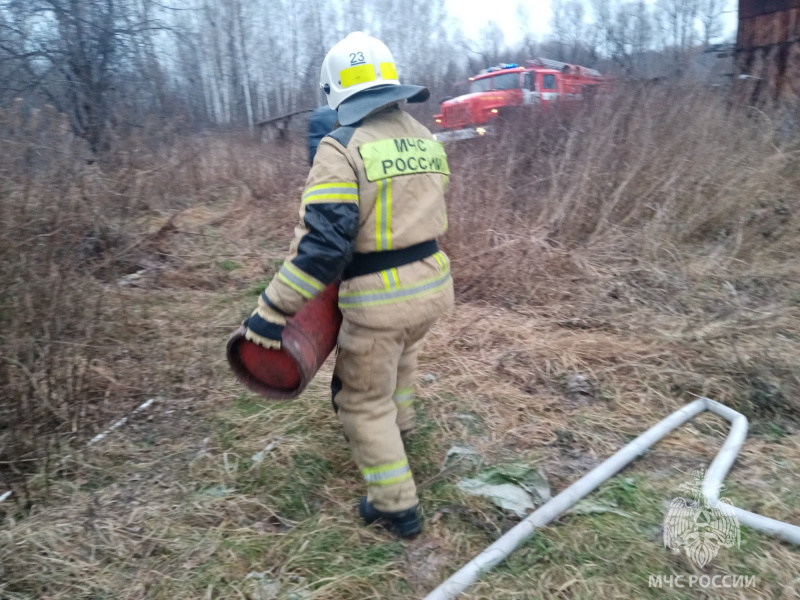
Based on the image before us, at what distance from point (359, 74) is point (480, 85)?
35.0 ft

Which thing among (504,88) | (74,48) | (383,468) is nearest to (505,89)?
(504,88)

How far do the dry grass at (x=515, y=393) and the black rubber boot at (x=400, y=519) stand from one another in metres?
0.05

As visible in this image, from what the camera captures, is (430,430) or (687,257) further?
(687,257)

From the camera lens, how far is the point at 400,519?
89.8 inches

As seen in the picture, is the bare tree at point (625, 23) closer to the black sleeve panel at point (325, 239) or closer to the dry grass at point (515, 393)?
the dry grass at point (515, 393)

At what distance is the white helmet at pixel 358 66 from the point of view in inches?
84.7

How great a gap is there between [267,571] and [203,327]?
2755mm

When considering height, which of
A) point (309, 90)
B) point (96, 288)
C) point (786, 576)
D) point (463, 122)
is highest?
point (309, 90)

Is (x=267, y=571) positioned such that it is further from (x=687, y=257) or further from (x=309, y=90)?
(x=309, y=90)

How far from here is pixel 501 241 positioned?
564 cm

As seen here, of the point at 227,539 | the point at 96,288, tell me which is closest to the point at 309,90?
the point at 96,288

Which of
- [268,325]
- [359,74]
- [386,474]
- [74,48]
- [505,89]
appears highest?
[74,48]

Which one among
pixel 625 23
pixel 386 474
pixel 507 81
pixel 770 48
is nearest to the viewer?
pixel 386 474

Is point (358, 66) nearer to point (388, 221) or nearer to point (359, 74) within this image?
point (359, 74)
